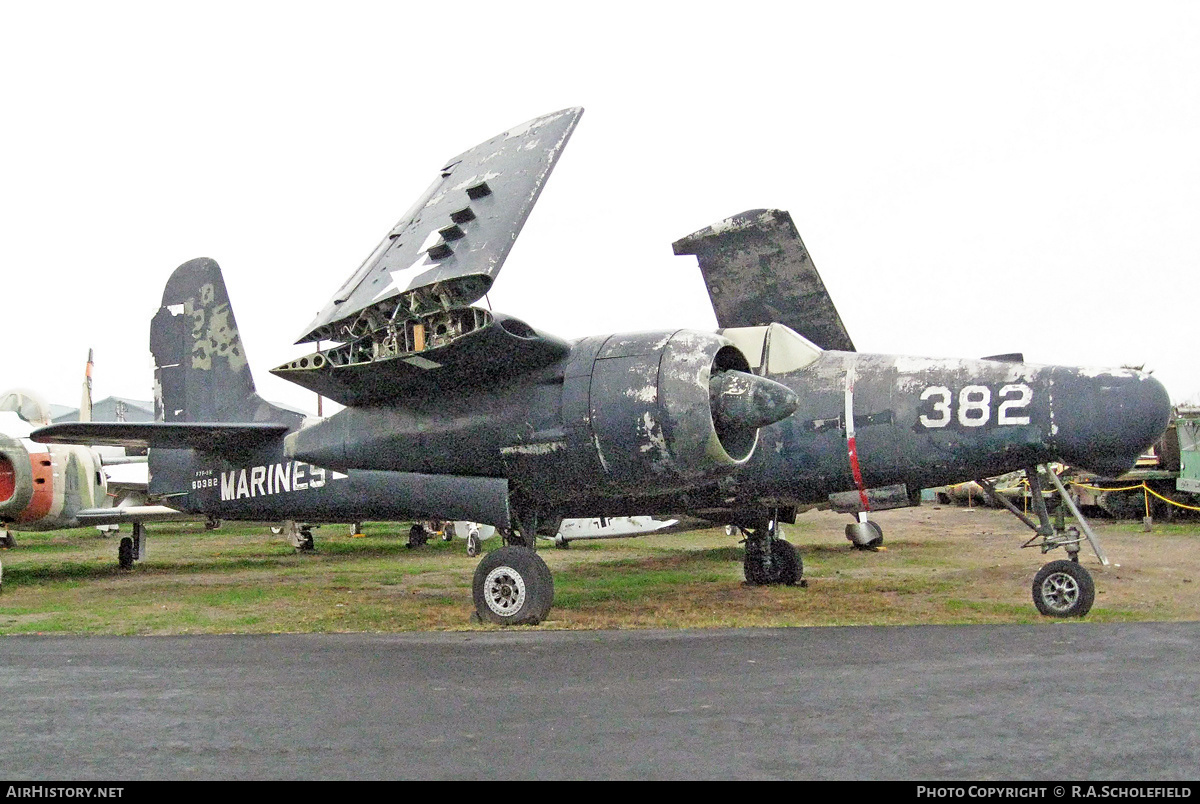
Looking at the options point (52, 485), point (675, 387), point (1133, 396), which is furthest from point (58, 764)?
point (52, 485)

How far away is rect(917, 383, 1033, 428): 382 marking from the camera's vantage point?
29.0 feet

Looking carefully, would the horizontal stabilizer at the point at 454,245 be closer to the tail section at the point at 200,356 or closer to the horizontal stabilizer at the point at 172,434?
the horizontal stabilizer at the point at 172,434

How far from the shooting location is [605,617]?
9.74 metres

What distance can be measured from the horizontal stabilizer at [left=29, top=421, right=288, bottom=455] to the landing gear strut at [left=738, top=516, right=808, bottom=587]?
629cm

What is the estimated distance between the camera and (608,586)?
13.3 metres

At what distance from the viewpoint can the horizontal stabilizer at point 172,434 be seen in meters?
11.0

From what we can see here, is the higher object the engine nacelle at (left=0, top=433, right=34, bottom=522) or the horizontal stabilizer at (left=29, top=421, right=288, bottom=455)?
the horizontal stabilizer at (left=29, top=421, right=288, bottom=455)

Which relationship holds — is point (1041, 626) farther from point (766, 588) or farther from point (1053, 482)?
point (766, 588)

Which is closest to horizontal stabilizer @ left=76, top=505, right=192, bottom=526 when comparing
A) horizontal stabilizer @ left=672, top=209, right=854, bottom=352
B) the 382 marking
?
horizontal stabilizer @ left=672, top=209, right=854, bottom=352

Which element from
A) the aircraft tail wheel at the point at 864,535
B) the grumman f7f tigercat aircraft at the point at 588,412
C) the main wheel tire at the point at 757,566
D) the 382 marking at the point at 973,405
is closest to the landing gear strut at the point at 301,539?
the grumman f7f tigercat aircraft at the point at 588,412

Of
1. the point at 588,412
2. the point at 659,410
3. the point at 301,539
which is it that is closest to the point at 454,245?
the point at 588,412

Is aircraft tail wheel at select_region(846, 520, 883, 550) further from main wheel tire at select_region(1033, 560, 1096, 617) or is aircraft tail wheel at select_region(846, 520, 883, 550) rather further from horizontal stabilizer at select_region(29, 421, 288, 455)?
horizontal stabilizer at select_region(29, 421, 288, 455)

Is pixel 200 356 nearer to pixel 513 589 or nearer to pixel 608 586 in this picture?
pixel 608 586

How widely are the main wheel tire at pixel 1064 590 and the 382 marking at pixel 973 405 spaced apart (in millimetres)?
1367
